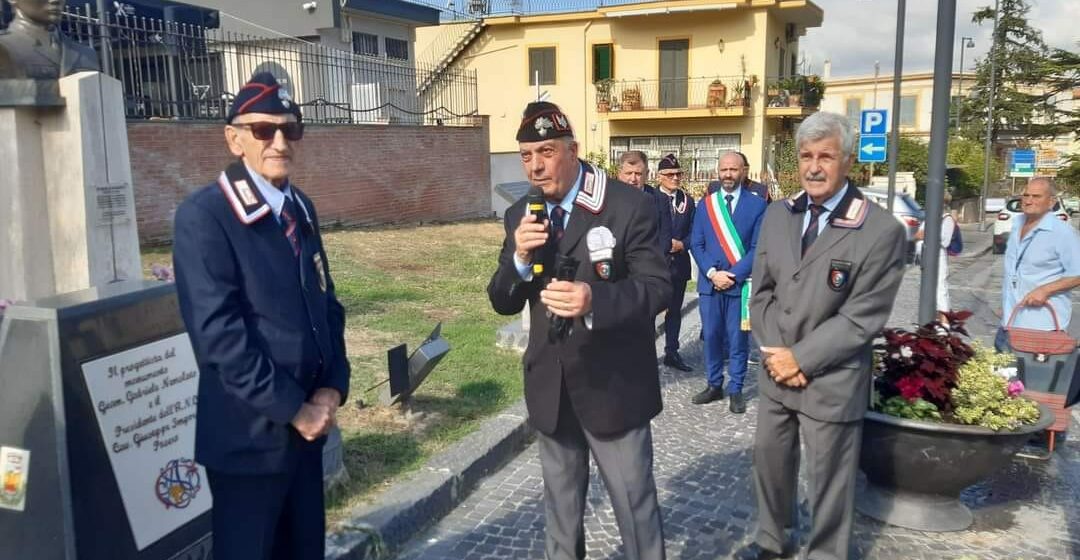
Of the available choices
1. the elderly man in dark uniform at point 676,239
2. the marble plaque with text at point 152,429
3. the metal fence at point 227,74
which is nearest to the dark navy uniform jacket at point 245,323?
the marble plaque with text at point 152,429

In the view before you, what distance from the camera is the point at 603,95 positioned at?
102 ft

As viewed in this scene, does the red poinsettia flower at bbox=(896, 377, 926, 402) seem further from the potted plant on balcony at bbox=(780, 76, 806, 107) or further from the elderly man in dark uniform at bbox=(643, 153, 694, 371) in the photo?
the potted plant on balcony at bbox=(780, 76, 806, 107)

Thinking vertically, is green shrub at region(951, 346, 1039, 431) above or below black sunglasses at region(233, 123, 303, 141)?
below

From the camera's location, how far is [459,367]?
668 cm

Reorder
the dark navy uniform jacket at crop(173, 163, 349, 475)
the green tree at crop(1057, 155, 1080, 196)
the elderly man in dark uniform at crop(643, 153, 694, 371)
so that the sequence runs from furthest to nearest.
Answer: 1. the green tree at crop(1057, 155, 1080, 196)
2. the elderly man in dark uniform at crop(643, 153, 694, 371)
3. the dark navy uniform jacket at crop(173, 163, 349, 475)

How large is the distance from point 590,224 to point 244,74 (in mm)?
12955

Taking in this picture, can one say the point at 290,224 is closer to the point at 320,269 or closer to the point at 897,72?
the point at 320,269

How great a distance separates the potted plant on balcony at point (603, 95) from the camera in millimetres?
30922

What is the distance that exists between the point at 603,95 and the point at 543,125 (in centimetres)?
2924

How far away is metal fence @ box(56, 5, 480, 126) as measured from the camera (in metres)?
11.8

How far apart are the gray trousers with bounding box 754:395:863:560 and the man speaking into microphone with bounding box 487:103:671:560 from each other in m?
0.90

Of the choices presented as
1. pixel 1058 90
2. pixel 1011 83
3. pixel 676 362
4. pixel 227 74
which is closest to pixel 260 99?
pixel 676 362

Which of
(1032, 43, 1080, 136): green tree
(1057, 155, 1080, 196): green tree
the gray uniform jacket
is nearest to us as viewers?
the gray uniform jacket

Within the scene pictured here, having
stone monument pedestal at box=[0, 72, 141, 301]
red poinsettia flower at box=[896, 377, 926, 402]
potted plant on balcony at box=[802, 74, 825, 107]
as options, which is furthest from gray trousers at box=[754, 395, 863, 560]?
potted plant on balcony at box=[802, 74, 825, 107]
